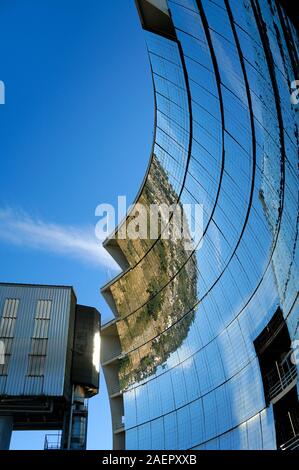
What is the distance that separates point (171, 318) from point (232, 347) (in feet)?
31.9

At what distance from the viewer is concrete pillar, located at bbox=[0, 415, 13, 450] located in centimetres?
2958

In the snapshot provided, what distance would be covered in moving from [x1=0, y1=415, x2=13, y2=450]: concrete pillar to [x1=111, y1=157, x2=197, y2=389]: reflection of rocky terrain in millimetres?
11871

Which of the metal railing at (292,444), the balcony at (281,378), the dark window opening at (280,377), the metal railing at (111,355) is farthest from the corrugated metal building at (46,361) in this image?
the metal railing at (292,444)

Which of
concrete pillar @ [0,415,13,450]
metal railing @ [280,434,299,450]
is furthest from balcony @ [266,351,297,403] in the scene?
concrete pillar @ [0,415,13,450]

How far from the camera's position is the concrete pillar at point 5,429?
2958 cm

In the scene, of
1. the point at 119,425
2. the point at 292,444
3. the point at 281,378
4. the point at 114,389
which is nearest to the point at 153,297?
the point at 114,389

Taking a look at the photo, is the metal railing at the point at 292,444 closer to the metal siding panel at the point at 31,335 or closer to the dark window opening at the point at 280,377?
the dark window opening at the point at 280,377

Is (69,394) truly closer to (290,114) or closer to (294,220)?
(294,220)

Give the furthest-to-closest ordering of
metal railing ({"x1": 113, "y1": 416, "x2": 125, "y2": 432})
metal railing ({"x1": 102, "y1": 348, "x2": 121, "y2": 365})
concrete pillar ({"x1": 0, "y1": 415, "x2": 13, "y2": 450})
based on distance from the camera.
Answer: metal railing ({"x1": 102, "y1": 348, "x2": 121, "y2": 365}), metal railing ({"x1": 113, "y1": 416, "x2": 125, "y2": 432}), concrete pillar ({"x1": 0, "y1": 415, "x2": 13, "y2": 450})

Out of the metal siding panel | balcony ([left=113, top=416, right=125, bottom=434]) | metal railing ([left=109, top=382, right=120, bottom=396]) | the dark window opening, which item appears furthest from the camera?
metal railing ([left=109, top=382, right=120, bottom=396])

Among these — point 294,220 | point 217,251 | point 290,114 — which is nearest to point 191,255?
point 217,251

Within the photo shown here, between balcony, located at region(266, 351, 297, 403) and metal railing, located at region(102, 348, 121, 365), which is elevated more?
metal railing, located at region(102, 348, 121, 365)

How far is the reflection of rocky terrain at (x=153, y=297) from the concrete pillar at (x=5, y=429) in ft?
38.9

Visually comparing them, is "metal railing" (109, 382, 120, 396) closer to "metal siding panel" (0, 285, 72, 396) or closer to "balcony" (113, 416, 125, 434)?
"balcony" (113, 416, 125, 434)
